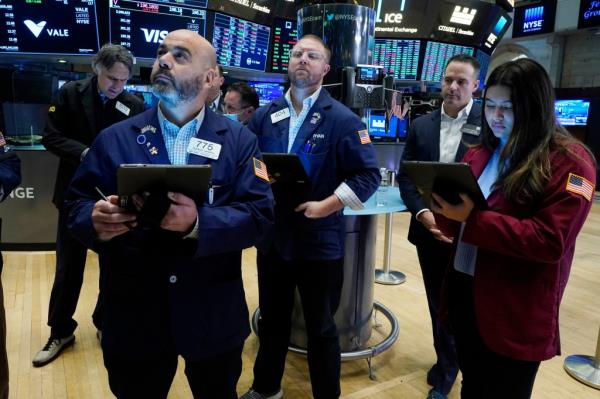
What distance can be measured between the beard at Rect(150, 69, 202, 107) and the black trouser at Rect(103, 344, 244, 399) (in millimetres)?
742

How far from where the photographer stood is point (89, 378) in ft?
8.03

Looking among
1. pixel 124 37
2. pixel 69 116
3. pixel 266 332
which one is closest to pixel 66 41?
pixel 124 37

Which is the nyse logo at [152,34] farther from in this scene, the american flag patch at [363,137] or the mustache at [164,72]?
the mustache at [164,72]

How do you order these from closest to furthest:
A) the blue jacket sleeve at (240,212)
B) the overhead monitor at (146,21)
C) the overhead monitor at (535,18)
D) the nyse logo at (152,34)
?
the blue jacket sleeve at (240,212) < the overhead monitor at (146,21) < the nyse logo at (152,34) < the overhead monitor at (535,18)

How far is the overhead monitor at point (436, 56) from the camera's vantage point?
6.04 metres

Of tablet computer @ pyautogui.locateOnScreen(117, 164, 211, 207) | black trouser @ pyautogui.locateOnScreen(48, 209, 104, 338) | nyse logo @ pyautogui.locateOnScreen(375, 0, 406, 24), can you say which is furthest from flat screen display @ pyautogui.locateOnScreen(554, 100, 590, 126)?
tablet computer @ pyautogui.locateOnScreen(117, 164, 211, 207)

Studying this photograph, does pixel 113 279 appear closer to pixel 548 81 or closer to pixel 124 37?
pixel 548 81

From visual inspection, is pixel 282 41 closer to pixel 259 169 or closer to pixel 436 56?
pixel 436 56

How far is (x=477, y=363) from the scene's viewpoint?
140 centimetres

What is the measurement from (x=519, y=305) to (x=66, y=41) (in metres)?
4.89

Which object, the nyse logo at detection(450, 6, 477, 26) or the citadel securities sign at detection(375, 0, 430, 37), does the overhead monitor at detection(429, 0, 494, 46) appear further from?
the citadel securities sign at detection(375, 0, 430, 37)

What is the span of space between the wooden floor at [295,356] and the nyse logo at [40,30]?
90.8 inches

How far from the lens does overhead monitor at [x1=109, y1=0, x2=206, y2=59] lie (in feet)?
15.1

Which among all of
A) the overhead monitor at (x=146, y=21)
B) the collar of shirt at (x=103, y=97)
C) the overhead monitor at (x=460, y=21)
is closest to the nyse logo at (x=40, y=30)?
the overhead monitor at (x=146, y=21)
